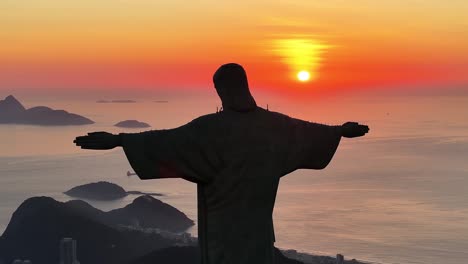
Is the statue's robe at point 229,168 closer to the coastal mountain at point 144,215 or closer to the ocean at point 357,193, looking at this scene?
the ocean at point 357,193

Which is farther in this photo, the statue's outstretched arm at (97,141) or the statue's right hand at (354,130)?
the statue's right hand at (354,130)

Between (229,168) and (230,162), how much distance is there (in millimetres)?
31

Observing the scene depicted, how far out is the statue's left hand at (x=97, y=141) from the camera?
301cm

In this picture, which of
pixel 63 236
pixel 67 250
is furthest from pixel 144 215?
pixel 67 250

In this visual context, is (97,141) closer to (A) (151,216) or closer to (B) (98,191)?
(A) (151,216)

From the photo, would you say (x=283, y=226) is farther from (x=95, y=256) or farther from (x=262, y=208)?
(x=262, y=208)

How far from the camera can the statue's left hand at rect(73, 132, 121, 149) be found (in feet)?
9.89

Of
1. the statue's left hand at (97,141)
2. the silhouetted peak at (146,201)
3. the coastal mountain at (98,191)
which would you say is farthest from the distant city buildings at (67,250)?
the statue's left hand at (97,141)

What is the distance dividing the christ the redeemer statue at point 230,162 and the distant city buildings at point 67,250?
63023 millimetres

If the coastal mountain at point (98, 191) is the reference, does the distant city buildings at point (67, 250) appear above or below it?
below

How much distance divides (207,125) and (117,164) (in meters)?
134

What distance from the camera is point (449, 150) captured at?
420 feet

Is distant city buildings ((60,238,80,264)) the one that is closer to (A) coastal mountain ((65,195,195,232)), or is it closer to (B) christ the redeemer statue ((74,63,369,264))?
(A) coastal mountain ((65,195,195,232))

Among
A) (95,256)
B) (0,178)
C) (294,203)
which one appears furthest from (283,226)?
(0,178)
